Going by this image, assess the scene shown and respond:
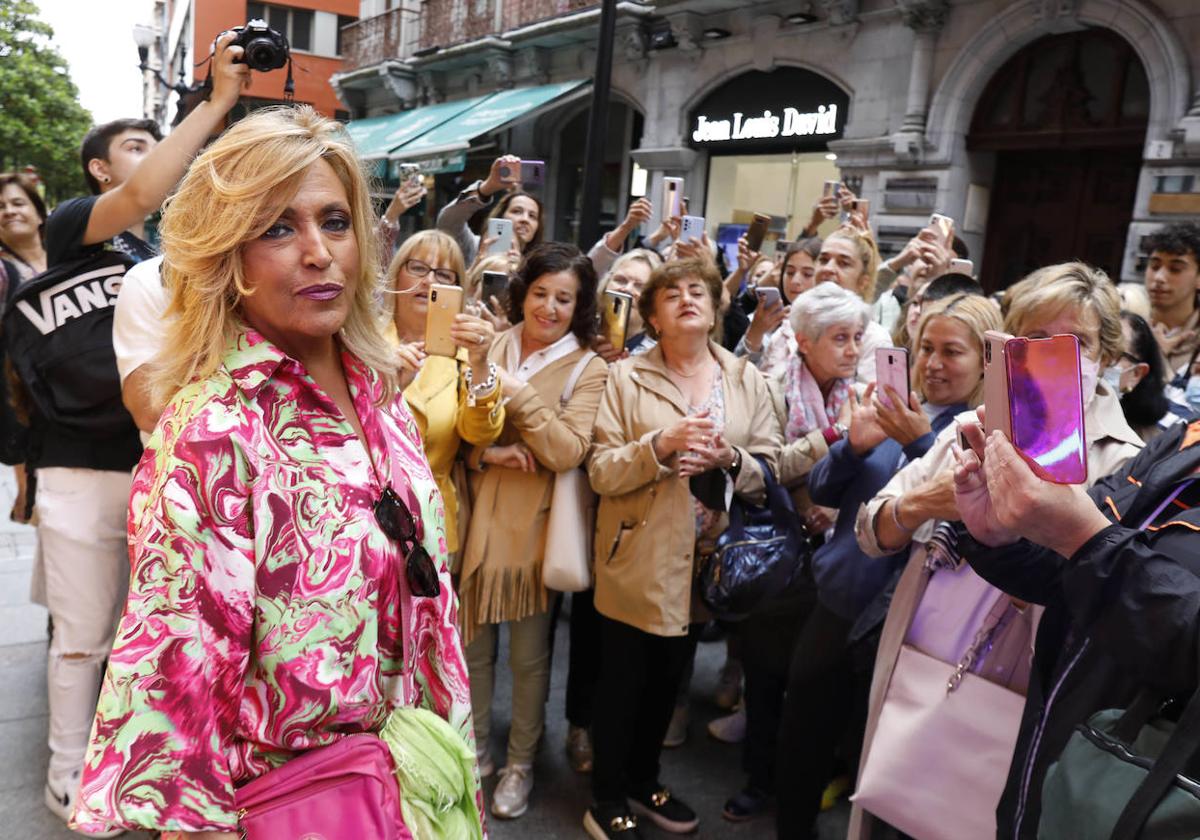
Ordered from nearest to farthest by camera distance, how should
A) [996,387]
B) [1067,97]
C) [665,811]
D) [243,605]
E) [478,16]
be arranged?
[243,605], [996,387], [665,811], [1067,97], [478,16]

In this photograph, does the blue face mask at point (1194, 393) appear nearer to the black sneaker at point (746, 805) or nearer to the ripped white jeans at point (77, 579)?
the black sneaker at point (746, 805)

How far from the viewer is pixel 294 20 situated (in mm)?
26016

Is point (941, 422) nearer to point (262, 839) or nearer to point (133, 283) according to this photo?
point (262, 839)

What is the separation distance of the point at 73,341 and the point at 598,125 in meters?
3.68

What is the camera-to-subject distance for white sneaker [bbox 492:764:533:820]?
3.28 meters

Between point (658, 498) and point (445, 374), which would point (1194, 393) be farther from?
point (445, 374)

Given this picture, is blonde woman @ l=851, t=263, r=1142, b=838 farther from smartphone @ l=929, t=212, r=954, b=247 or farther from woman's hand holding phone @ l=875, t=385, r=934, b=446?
smartphone @ l=929, t=212, r=954, b=247

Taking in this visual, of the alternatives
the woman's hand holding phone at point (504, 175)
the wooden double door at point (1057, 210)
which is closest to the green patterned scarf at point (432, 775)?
the woman's hand holding phone at point (504, 175)

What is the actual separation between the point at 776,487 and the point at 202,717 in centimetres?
222

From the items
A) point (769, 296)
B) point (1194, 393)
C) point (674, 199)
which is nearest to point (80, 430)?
point (769, 296)

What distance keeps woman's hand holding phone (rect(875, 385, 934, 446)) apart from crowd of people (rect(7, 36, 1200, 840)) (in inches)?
0.6

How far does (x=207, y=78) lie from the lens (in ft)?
9.26

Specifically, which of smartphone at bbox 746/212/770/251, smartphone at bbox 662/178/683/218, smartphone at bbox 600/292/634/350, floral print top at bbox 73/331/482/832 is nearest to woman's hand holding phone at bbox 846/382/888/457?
smartphone at bbox 600/292/634/350

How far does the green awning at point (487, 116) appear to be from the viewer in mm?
14367
